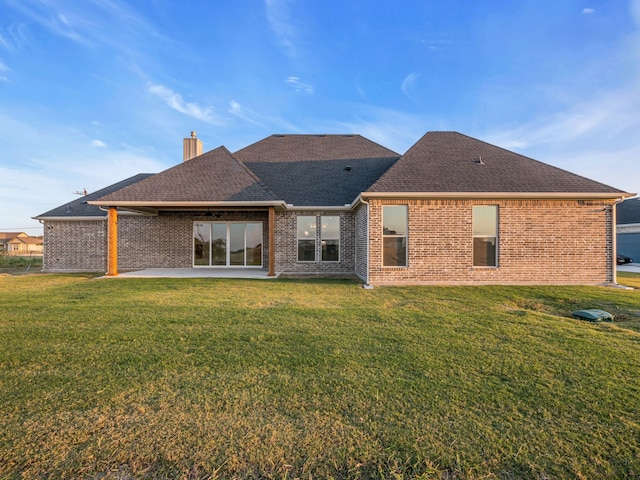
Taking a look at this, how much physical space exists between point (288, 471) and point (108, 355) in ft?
10.2

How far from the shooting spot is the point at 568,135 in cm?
1602

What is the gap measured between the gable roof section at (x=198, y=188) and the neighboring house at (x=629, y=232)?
80.3ft

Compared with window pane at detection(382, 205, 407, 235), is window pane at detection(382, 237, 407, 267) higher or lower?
lower

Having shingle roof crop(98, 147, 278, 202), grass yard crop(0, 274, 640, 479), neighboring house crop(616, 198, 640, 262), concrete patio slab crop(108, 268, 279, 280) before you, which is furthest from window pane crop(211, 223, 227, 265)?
neighboring house crop(616, 198, 640, 262)

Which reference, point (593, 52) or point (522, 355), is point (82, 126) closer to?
point (522, 355)

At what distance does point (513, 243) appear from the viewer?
9.66 m

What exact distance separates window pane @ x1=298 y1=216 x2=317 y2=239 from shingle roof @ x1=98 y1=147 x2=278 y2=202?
208 cm

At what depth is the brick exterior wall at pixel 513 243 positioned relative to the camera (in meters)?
9.62

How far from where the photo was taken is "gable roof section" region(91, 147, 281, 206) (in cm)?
1088

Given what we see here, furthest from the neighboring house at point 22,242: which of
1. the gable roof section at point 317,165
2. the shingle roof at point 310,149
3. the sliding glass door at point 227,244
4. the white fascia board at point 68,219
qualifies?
the gable roof section at point 317,165

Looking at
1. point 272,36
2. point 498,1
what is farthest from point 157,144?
point 498,1

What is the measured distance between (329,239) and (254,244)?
3671mm

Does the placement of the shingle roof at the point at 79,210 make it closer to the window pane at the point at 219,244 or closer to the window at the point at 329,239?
the window pane at the point at 219,244

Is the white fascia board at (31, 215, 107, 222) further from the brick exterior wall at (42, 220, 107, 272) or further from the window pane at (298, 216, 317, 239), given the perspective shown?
the window pane at (298, 216, 317, 239)
